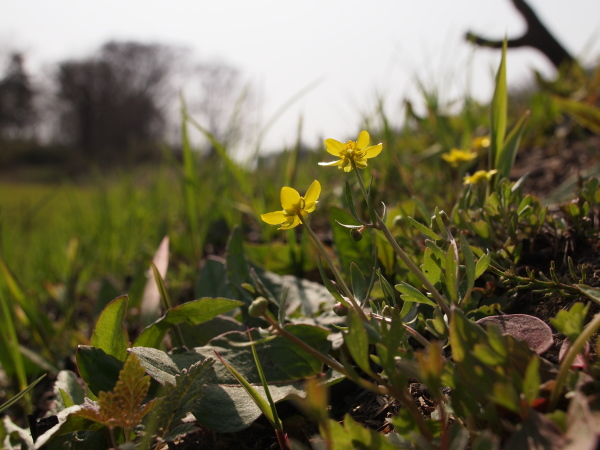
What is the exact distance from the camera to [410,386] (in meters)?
0.68

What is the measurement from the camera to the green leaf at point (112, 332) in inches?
A: 30.1

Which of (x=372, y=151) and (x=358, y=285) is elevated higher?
(x=372, y=151)

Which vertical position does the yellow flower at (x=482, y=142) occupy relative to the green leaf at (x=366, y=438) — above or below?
above

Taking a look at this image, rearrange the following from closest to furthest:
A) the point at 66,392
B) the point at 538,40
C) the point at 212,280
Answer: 1. the point at 66,392
2. the point at 212,280
3. the point at 538,40

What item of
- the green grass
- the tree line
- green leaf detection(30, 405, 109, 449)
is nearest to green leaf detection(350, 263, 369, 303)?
the green grass

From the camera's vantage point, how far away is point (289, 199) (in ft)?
1.88

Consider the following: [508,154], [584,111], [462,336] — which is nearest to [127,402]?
[462,336]

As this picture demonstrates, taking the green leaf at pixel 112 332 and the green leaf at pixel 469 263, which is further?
the green leaf at pixel 112 332

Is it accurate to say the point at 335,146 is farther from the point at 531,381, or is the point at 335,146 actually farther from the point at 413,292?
the point at 531,381

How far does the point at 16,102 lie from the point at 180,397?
32613 mm

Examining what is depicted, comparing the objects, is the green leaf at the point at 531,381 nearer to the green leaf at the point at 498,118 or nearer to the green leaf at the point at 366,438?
the green leaf at the point at 366,438

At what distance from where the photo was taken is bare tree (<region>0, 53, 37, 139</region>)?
26.6 m

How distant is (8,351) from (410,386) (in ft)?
3.04

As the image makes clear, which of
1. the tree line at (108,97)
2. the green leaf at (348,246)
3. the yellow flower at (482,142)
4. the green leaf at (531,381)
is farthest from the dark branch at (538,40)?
the tree line at (108,97)
